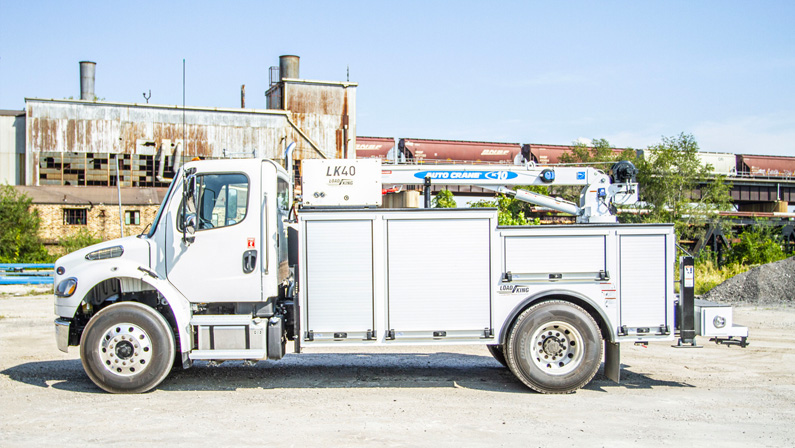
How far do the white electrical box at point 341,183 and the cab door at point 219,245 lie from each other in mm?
770

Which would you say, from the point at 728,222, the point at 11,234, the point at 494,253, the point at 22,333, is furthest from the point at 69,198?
the point at 728,222

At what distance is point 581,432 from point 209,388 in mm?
Answer: 4959

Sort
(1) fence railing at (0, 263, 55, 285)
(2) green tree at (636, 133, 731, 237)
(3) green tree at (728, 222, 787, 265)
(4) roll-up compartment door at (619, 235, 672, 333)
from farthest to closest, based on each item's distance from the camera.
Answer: (2) green tree at (636, 133, 731, 237) → (3) green tree at (728, 222, 787, 265) → (1) fence railing at (0, 263, 55, 285) → (4) roll-up compartment door at (619, 235, 672, 333)

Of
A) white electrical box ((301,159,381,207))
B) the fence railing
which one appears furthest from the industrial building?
white electrical box ((301,159,381,207))

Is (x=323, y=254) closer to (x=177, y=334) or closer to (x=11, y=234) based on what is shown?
(x=177, y=334)

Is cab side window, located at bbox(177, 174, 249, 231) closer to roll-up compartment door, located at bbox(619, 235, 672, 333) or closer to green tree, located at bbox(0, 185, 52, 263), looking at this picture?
roll-up compartment door, located at bbox(619, 235, 672, 333)

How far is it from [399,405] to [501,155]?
165 ft

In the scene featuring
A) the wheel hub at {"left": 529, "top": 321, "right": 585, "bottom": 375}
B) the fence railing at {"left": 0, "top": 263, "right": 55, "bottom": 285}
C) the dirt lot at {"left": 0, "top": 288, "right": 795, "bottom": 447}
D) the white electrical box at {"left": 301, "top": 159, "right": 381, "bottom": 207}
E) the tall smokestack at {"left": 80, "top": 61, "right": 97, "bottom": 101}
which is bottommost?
the dirt lot at {"left": 0, "top": 288, "right": 795, "bottom": 447}

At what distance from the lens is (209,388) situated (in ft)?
27.7

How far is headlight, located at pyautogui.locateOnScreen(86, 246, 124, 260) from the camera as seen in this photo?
802 centimetres

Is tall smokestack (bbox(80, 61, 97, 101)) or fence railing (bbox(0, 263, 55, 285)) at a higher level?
tall smokestack (bbox(80, 61, 97, 101))

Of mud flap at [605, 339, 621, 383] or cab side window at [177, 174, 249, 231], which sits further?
mud flap at [605, 339, 621, 383]

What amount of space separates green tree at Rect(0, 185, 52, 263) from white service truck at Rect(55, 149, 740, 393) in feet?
99.3

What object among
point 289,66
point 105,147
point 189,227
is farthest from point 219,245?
point 289,66
